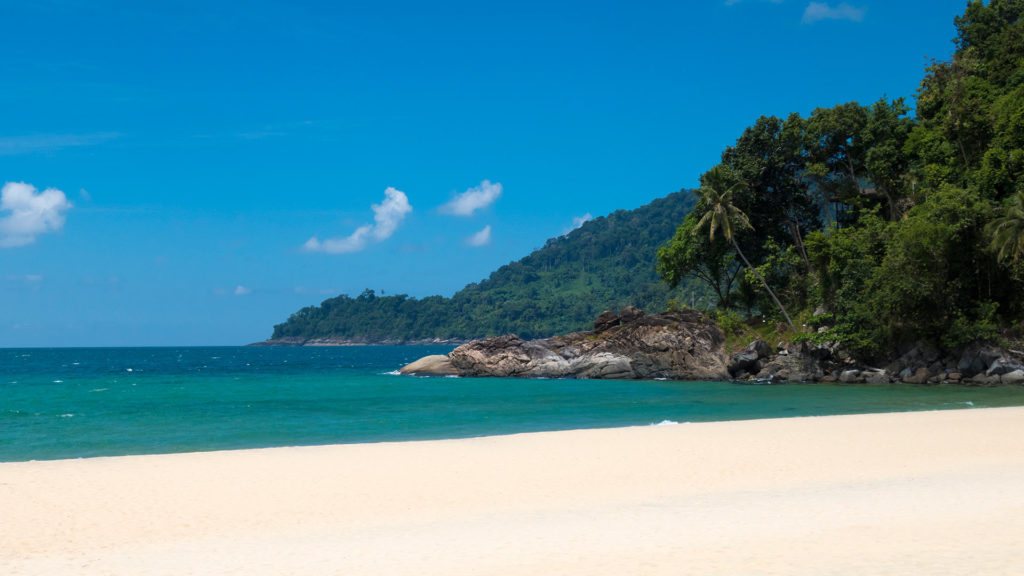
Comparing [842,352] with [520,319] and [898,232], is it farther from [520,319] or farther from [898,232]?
[520,319]

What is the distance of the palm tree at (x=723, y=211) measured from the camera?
2002 inches

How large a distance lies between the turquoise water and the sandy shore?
5643 mm

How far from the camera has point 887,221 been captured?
4853 centimetres

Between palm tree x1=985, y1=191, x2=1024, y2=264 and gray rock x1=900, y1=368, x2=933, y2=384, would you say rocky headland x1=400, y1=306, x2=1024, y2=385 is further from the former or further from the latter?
palm tree x1=985, y1=191, x2=1024, y2=264

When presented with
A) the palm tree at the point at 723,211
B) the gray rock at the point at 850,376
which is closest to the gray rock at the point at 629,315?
the palm tree at the point at 723,211

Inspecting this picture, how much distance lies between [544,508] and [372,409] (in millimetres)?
21915

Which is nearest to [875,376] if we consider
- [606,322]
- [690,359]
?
[690,359]

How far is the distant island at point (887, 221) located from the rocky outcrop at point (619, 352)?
7.60 ft

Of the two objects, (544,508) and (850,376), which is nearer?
(544,508)

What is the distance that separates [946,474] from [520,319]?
175544 millimetres

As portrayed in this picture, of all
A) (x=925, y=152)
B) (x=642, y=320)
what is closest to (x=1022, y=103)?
(x=925, y=152)

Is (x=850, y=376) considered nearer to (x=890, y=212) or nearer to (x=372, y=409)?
(x=890, y=212)

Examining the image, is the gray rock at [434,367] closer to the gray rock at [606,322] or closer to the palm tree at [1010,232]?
the gray rock at [606,322]

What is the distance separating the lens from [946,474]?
40.2ft
